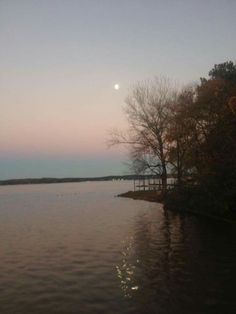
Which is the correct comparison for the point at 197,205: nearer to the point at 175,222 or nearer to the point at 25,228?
the point at 175,222

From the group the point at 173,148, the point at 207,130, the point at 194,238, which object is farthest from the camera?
the point at 173,148

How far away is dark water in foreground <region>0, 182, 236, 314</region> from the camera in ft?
49.8

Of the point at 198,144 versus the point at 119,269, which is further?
the point at 198,144

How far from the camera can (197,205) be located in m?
44.9

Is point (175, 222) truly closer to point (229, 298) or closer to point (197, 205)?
point (197, 205)

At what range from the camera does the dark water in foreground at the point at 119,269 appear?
1518 cm

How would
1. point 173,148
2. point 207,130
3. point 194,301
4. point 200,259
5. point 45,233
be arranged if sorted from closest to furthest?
point 194,301, point 200,259, point 45,233, point 207,130, point 173,148

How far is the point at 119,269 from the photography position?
20641mm

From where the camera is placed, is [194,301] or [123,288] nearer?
[194,301]

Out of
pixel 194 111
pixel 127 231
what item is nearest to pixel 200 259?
pixel 127 231

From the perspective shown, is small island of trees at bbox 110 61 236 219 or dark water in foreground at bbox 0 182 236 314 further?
small island of trees at bbox 110 61 236 219

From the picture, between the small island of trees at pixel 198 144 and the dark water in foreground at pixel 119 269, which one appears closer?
the dark water in foreground at pixel 119 269

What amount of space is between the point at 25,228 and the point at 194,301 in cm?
2510

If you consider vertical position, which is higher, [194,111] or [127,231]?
[194,111]
